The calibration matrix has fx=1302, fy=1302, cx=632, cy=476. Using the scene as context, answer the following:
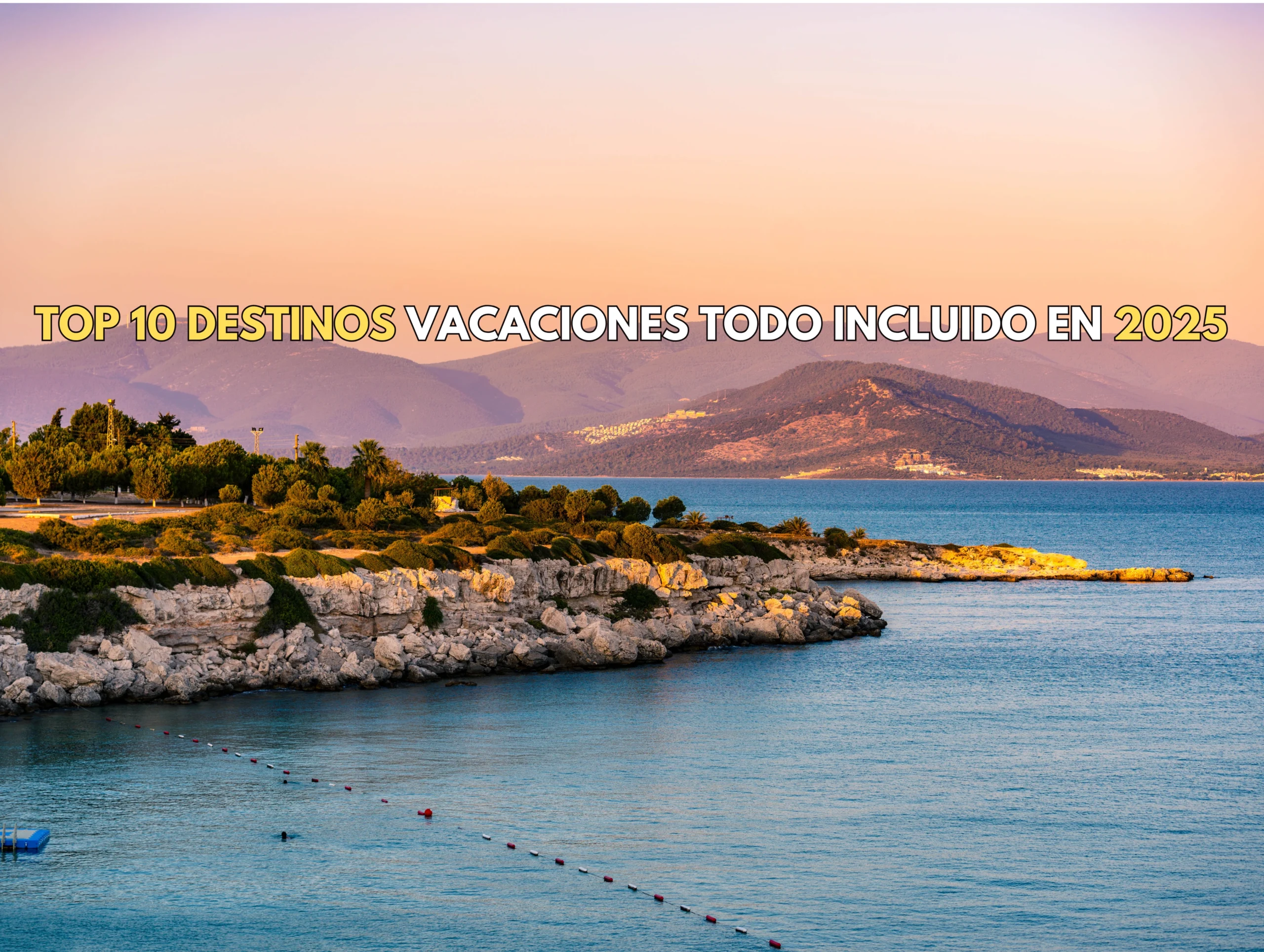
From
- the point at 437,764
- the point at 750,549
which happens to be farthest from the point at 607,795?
the point at 750,549

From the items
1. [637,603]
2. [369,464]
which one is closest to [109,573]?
[637,603]

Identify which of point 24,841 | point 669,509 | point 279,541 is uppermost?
point 669,509

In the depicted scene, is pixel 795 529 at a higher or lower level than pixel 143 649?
higher

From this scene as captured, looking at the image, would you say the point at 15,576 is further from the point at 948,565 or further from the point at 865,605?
the point at 948,565

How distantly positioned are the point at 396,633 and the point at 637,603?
16971 mm

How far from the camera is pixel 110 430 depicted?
11444 cm

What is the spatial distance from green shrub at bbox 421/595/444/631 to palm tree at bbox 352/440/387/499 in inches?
1697

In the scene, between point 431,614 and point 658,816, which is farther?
point 431,614

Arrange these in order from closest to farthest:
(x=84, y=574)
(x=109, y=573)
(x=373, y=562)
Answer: (x=84, y=574)
(x=109, y=573)
(x=373, y=562)

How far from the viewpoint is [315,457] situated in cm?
11162

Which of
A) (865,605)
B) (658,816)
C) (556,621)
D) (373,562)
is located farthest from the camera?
(865,605)

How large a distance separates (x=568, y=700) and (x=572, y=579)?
1640 centimetres

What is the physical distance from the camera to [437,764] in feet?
140

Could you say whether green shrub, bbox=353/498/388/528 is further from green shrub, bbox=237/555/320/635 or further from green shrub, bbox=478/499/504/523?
green shrub, bbox=237/555/320/635
